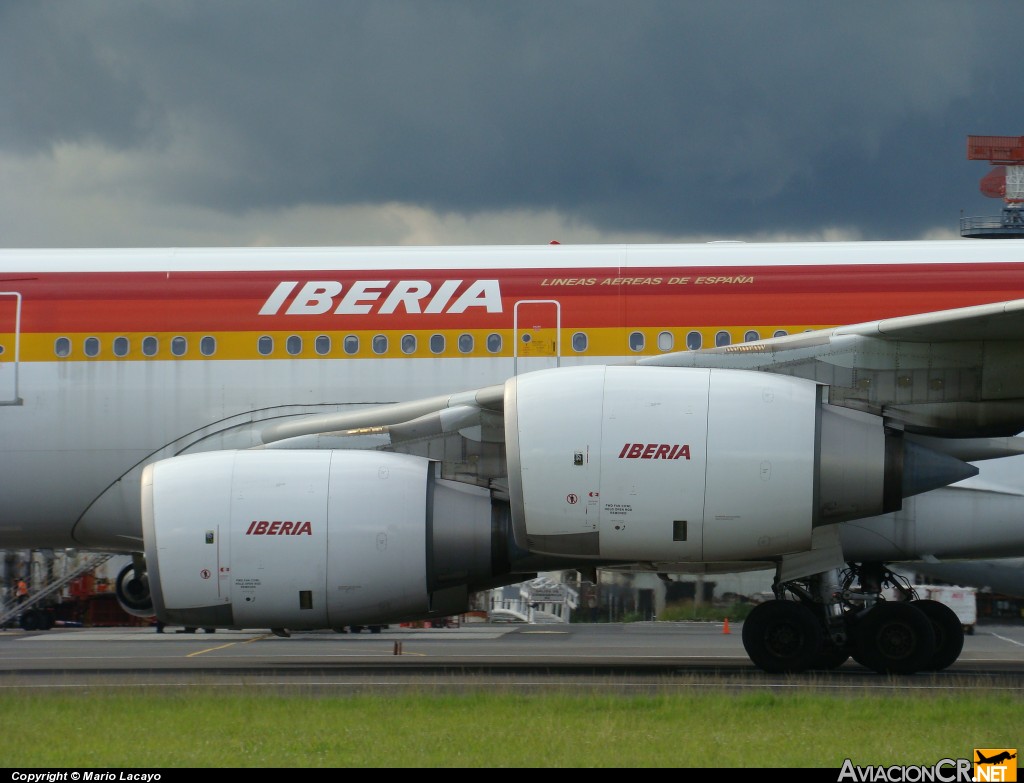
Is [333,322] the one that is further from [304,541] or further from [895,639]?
[895,639]

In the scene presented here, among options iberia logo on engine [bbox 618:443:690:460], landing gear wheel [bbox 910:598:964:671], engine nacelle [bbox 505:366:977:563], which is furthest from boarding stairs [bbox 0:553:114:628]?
landing gear wheel [bbox 910:598:964:671]

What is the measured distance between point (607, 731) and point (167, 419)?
25.3 feet

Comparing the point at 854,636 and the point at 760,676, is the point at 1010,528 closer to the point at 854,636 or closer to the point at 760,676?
the point at 854,636

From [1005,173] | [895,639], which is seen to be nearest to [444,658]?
[895,639]

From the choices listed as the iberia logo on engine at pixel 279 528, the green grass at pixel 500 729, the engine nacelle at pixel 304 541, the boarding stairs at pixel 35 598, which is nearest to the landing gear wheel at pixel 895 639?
the green grass at pixel 500 729

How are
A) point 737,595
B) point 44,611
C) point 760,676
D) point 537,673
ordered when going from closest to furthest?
point 760,676 → point 537,673 → point 737,595 → point 44,611

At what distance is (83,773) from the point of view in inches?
297

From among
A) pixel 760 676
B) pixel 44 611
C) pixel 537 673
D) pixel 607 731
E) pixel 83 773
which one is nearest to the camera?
pixel 83 773

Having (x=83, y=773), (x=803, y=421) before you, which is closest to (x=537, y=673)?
(x=803, y=421)

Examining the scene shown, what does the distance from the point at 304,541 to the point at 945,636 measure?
689 cm

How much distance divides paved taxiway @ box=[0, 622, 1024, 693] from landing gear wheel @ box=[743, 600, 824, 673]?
183 millimetres

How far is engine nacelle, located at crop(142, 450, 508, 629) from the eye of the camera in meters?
12.9

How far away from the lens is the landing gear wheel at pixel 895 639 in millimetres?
13688

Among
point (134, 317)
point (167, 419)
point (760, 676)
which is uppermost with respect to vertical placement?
point (134, 317)
